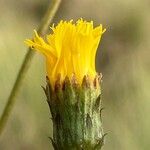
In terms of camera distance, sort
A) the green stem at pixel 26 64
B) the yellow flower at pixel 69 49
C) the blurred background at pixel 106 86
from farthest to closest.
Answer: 1. the blurred background at pixel 106 86
2. the green stem at pixel 26 64
3. the yellow flower at pixel 69 49

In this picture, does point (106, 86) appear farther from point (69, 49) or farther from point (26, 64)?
point (69, 49)

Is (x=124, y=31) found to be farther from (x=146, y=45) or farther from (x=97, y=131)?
(x=97, y=131)

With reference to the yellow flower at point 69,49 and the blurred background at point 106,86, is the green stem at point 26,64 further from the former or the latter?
the blurred background at point 106,86

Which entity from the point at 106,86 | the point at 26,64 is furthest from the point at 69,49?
the point at 106,86

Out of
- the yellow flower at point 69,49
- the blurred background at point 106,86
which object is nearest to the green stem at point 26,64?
the yellow flower at point 69,49

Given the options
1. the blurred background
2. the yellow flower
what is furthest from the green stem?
the blurred background

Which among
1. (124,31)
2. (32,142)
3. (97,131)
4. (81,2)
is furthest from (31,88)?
(81,2)

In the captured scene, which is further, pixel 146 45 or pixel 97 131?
pixel 146 45
